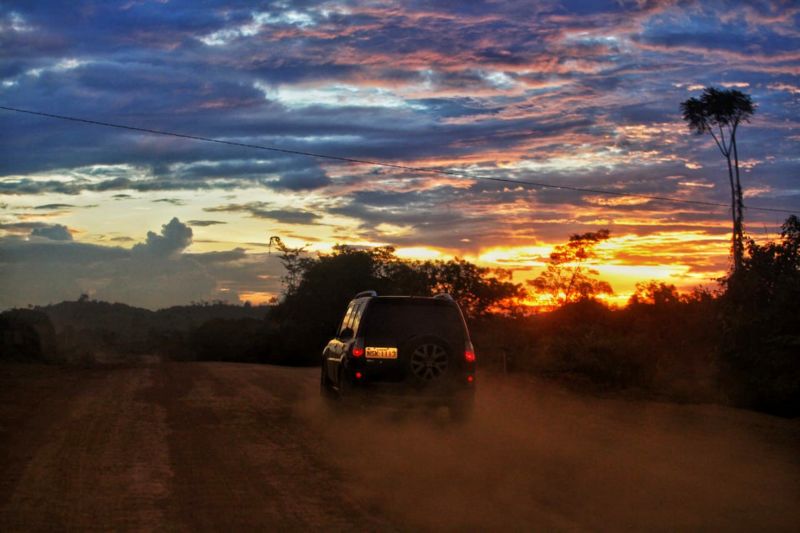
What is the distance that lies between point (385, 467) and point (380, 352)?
3126 millimetres

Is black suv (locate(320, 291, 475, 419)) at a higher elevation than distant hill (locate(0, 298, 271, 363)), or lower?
higher

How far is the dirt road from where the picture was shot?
7.07 meters

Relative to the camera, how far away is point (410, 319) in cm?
1280

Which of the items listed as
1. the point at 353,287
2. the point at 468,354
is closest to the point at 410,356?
the point at 468,354

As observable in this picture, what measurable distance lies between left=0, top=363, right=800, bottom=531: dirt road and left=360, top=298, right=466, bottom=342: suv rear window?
4.33 feet

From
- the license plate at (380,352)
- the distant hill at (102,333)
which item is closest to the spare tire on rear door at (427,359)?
the license plate at (380,352)

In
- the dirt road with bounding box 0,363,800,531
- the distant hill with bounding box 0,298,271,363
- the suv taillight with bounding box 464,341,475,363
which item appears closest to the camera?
the dirt road with bounding box 0,363,800,531

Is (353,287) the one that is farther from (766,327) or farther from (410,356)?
(410,356)

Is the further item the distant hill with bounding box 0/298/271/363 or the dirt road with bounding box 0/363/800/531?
the distant hill with bounding box 0/298/271/363

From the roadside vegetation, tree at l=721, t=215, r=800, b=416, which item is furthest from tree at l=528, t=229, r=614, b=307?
tree at l=721, t=215, r=800, b=416

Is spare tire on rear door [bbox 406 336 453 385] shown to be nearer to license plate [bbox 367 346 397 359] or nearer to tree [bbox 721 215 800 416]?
license plate [bbox 367 346 397 359]

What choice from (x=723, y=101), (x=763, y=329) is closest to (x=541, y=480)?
(x=763, y=329)

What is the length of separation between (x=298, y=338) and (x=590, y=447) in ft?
119

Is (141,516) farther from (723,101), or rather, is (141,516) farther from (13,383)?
(723,101)
